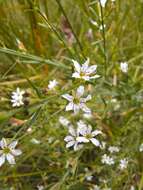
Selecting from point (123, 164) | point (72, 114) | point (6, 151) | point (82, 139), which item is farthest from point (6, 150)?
point (72, 114)

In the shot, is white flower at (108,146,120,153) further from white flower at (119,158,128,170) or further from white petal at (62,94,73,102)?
white petal at (62,94,73,102)

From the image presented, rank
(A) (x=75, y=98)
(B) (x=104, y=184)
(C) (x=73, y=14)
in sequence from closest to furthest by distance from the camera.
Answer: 1. (A) (x=75, y=98)
2. (B) (x=104, y=184)
3. (C) (x=73, y=14)

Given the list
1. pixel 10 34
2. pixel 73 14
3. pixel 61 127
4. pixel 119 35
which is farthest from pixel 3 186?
pixel 73 14

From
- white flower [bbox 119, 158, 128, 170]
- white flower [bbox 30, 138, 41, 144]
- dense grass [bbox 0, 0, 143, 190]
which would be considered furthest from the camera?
white flower [bbox 30, 138, 41, 144]

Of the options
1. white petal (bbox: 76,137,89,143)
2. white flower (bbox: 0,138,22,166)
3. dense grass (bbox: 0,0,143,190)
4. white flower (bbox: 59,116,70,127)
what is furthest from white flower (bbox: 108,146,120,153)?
white flower (bbox: 0,138,22,166)

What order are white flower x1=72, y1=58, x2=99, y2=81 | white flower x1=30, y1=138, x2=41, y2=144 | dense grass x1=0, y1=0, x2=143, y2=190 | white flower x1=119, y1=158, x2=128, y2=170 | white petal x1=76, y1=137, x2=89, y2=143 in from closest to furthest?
white flower x1=72, y1=58, x2=99, y2=81, white petal x1=76, y1=137, x2=89, y2=143, dense grass x1=0, y1=0, x2=143, y2=190, white flower x1=119, y1=158, x2=128, y2=170, white flower x1=30, y1=138, x2=41, y2=144

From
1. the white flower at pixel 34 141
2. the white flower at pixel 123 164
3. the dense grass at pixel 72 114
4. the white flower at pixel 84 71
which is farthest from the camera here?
the white flower at pixel 34 141

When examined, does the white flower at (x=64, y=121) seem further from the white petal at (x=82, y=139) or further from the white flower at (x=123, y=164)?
the white petal at (x=82, y=139)

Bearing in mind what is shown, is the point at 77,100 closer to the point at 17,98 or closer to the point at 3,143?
the point at 3,143

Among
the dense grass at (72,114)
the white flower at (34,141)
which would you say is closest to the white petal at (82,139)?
the dense grass at (72,114)

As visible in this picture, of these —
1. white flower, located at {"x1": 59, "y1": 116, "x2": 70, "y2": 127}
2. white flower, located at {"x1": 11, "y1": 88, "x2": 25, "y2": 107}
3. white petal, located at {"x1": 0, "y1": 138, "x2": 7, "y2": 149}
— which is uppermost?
white flower, located at {"x1": 59, "y1": 116, "x2": 70, "y2": 127}

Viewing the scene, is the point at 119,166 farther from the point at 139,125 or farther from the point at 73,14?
the point at 73,14
